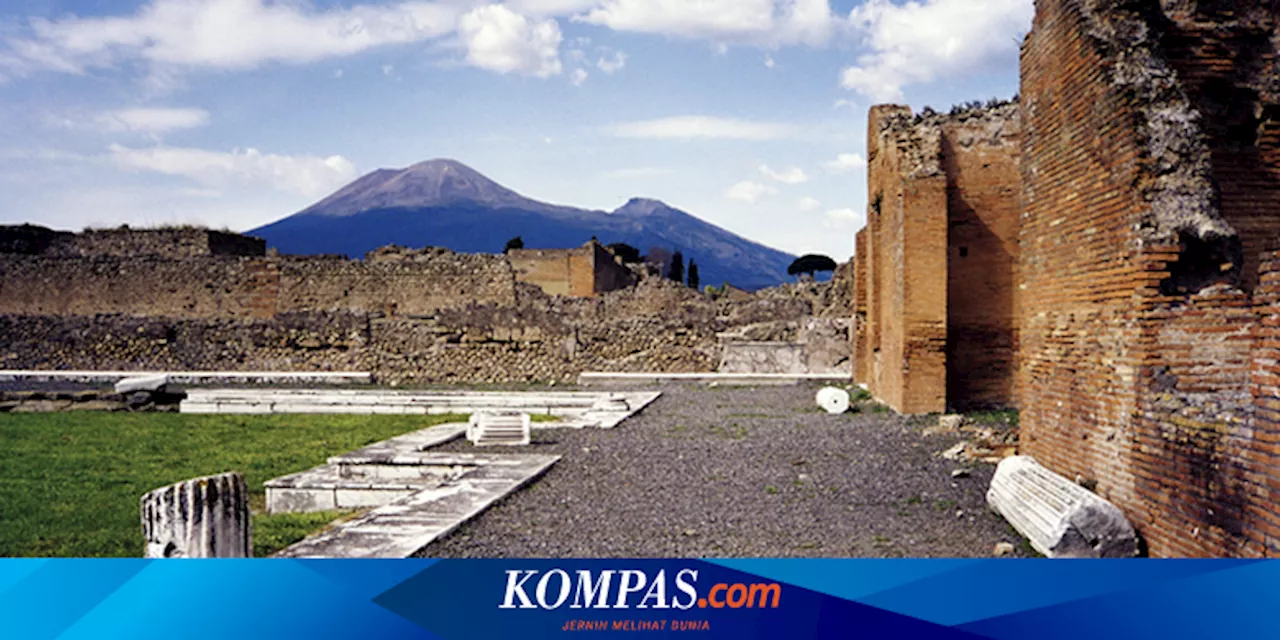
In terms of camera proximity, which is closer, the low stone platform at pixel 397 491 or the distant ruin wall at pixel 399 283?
the low stone platform at pixel 397 491

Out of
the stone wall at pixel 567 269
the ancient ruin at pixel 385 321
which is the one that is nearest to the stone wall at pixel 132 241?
the ancient ruin at pixel 385 321

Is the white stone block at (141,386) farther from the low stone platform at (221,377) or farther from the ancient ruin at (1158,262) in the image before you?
the ancient ruin at (1158,262)

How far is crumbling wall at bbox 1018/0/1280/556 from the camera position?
4.79 metres

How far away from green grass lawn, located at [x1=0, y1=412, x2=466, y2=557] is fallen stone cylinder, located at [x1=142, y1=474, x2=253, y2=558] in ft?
3.49

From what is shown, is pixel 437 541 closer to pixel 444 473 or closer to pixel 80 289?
pixel 444 473

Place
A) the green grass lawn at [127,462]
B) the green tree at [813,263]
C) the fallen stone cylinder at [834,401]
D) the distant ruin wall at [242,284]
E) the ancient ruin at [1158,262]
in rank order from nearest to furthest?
the ancient ruin at [1158,262]
the green grass lawn at [127,462]
the fallen stone cylinder at [834,401]
the distant ruin wall at [242,284]
the green tree at [813,263]

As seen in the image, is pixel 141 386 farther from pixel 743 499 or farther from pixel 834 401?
pixel 743 499

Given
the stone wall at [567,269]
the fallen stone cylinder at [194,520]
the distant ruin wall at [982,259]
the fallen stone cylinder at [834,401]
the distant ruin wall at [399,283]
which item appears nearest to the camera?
the fallen stone cylinder at [194,520]

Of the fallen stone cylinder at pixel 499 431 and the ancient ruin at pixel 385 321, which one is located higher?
the ancient ruin at pixel 385 321

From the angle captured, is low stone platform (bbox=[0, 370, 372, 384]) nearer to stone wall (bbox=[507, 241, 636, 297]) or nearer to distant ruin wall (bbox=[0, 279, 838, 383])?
distant ruin wall (bbox=[0, 279, 838, 383])

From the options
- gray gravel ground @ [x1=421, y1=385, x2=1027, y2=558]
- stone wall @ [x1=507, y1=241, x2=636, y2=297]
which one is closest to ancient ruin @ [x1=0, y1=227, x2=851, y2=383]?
stone wall @ [x1=507, y1=241, x2=636, y2=297]

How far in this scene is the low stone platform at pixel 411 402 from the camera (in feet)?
46.1

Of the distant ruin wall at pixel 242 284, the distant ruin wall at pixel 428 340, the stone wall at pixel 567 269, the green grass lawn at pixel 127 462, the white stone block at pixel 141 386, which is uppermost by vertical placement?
the stone wall at pixel 567 269

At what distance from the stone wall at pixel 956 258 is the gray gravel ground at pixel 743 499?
1184 millimetres
